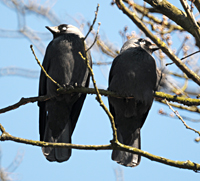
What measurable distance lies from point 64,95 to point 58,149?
0.76 metres

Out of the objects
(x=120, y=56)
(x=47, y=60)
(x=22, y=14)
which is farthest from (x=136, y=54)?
(x=22, y=14)

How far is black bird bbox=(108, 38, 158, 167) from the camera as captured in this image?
4734 millimetres

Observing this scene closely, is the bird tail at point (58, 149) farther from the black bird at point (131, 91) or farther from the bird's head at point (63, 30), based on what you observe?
the bird's head at point (63, 30)

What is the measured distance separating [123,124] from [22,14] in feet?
8.32

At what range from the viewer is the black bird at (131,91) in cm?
473

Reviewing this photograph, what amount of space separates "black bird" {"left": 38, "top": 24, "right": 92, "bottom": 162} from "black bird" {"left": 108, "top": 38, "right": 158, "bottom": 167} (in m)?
0.51

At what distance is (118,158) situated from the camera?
15.7 feet

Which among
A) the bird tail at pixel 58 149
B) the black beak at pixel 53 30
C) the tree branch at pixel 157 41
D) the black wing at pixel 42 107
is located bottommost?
Result: the bird tail at pixel 58 149

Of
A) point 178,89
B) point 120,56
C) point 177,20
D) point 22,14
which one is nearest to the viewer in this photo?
point 177,20

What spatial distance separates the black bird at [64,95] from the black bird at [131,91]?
508mm

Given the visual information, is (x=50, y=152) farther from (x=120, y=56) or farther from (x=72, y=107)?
(x=120, y=56)

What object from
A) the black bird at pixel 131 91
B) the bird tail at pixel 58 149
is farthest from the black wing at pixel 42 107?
the black bird at pixel 131 91

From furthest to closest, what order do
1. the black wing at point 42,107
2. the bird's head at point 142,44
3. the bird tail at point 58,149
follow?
the bird's head at point 142,44
the black wing at point 42,107
the bird tail at point 58,149

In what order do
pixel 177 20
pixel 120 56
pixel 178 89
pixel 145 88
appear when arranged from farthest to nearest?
pixel 178 89 < pixel 120 56 < pixel 145 88 < pixel 177 20
